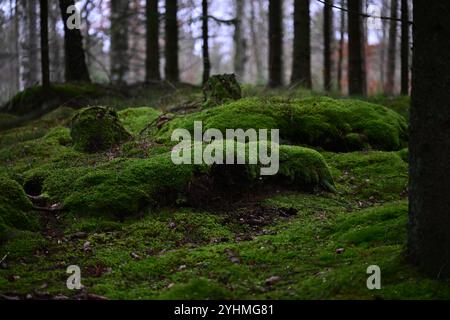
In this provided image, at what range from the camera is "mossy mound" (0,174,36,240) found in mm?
6141

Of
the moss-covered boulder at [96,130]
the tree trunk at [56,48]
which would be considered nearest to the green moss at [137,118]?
the moss-covered boulder at [96,130]

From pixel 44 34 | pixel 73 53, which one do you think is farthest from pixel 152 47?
pixel 44 34

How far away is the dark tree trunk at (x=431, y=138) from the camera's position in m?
4.16

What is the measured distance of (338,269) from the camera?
4703mm

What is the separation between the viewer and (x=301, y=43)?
57.6 feet

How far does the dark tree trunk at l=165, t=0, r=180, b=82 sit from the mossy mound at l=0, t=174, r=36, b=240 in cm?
1308

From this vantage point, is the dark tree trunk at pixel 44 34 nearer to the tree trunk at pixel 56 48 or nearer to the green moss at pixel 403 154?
the tree trunk at pixel 56 48

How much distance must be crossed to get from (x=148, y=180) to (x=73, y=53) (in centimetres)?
1152

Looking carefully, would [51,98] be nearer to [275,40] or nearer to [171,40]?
[171,40]

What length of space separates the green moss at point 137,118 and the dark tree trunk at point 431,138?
284 inches

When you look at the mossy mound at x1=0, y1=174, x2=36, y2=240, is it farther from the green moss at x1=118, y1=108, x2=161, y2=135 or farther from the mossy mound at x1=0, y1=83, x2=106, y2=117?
the mossy mound at x1=0, y1=83, x2=106, y2=117
